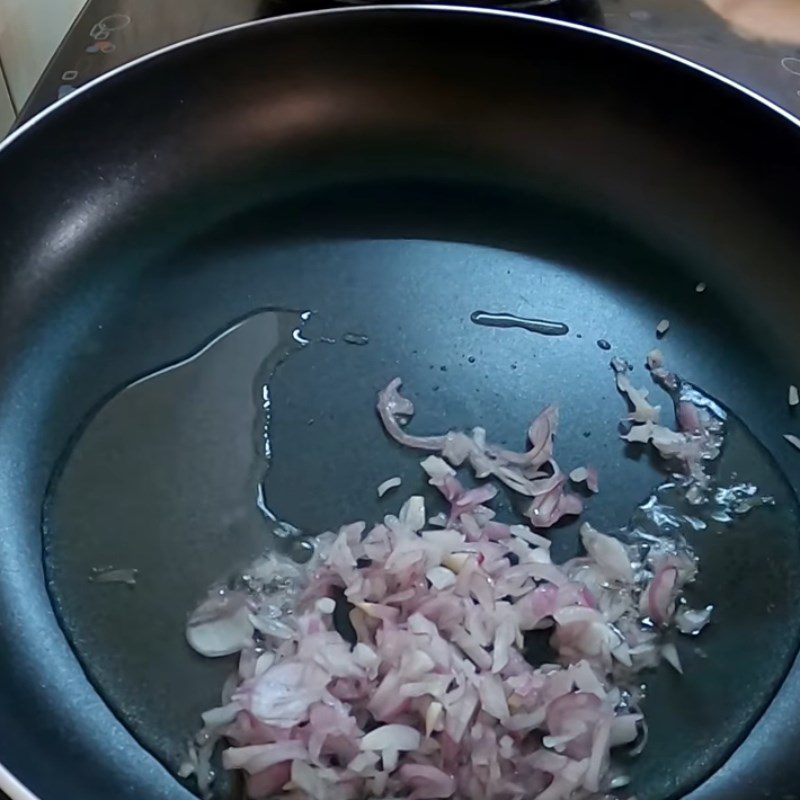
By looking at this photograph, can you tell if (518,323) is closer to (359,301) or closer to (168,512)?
(359,301)

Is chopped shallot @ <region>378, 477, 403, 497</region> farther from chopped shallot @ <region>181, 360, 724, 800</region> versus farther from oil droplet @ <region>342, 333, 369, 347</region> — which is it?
oil droplet @ <region>342, 333, 369, 347</region>

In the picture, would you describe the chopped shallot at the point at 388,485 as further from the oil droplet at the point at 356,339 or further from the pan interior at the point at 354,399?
the oil droplet at the point at 356,339

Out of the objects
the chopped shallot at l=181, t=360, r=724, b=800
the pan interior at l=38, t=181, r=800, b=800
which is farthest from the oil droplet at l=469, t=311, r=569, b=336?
the chopped shallot at l=181, t=360, r=724, b=800

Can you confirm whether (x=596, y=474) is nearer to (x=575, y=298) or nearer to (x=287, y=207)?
(x=575, y=298)

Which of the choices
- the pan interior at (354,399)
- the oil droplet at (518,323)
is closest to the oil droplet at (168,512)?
the pan interior at (354,399)

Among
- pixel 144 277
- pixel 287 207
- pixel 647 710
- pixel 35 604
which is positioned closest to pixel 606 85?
pixel 287 207

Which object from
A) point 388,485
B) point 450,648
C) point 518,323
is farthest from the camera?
point 518,323

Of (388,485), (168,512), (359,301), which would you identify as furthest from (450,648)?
(359,301)
